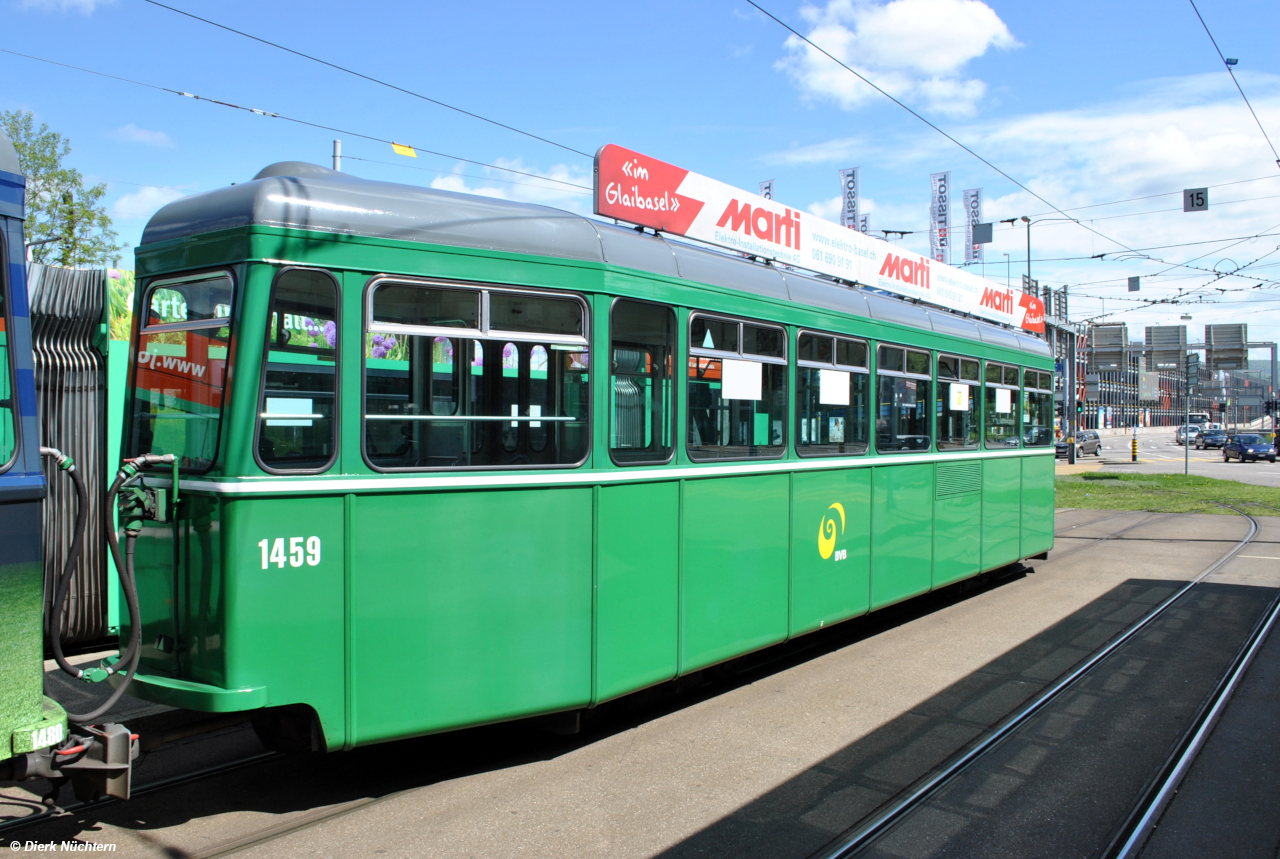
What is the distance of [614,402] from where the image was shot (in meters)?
5.29

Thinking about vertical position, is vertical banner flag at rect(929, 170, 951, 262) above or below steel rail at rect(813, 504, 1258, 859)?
above

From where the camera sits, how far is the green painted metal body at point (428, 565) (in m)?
4.23

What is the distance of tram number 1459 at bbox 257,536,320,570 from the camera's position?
421cm

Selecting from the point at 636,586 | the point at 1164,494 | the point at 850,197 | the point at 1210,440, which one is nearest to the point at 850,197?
the point at 850,197

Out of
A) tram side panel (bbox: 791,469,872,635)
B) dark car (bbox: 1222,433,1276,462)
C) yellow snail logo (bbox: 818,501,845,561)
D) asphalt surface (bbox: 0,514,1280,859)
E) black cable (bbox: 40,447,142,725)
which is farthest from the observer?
dark car (bbox: 1222,433,1276,462)

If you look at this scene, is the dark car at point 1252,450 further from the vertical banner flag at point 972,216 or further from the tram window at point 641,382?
the tram window at point 641,382

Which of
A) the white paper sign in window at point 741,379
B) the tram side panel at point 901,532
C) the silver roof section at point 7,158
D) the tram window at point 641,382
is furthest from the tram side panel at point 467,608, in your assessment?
the tram side panel at point 901,532

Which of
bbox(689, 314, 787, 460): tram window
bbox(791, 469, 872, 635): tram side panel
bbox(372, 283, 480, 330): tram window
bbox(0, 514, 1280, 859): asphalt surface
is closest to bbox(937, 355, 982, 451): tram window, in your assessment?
bbox(791, 469, 872, 635): tram side panel

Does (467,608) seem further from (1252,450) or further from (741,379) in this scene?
(1252,450)

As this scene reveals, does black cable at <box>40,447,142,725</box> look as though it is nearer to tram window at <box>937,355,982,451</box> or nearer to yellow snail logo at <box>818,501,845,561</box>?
yellow snail logo at <box>818,501,845,561</box>

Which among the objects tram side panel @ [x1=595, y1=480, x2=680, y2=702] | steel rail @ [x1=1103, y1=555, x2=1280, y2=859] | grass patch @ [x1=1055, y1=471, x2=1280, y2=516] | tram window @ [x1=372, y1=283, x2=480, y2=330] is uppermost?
tram window @ [x1=372, y1=283, x2=480, y2=330]

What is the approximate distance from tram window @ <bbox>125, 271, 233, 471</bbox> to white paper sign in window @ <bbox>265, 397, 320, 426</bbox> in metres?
0.24

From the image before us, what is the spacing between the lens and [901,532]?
331 inches

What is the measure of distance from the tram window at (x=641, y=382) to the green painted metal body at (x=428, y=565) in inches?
3.4
